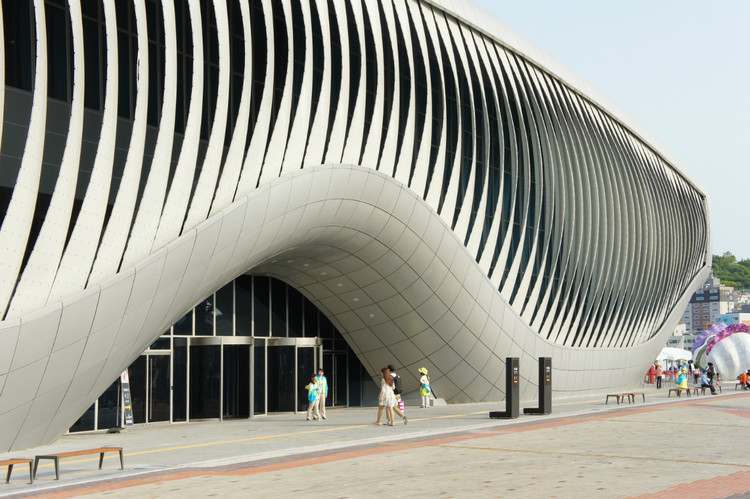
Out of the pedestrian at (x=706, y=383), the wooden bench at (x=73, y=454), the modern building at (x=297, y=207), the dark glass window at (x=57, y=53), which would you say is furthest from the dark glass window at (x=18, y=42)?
the pedestrian at (x=706, y=383)

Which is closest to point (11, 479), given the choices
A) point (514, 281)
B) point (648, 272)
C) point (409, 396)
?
point (409, 396)

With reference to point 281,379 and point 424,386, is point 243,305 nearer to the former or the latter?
point 281,379

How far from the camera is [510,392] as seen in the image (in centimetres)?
2420

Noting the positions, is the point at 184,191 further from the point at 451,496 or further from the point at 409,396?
the point at 409,396

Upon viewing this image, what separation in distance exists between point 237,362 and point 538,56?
18.7m

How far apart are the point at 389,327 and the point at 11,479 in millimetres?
19109

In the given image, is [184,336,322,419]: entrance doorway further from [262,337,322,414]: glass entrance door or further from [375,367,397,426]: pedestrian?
[375,367,397,426]: pedestrian

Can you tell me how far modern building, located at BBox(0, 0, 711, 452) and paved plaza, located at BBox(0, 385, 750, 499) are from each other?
9.61ft

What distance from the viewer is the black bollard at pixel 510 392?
79.3 feet

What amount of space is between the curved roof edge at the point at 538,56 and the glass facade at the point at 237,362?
11.8 m

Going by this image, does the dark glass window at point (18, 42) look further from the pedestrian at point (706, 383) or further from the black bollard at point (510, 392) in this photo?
the pedestrian at point (706, 383)

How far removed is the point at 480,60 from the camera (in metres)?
34.1

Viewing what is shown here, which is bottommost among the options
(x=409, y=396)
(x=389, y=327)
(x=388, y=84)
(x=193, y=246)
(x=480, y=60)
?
(x=409, y=396)

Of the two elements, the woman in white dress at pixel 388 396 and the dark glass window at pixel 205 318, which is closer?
the woman in white dress at pixel 388 396
